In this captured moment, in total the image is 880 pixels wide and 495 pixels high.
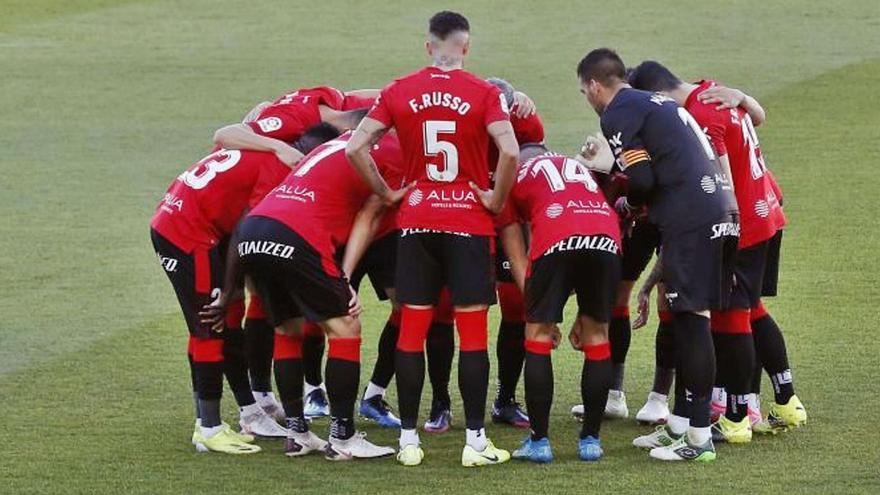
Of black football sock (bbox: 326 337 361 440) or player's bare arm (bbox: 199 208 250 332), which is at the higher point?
player's bare arm (bbox: 199 208 250 332)

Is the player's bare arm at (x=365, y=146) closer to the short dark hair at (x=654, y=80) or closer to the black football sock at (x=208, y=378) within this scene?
the black football sock at (x=208, y=378)

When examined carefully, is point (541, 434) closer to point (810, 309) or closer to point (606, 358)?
point (606, 358)

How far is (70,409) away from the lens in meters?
9.41

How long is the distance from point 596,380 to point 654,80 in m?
1.80

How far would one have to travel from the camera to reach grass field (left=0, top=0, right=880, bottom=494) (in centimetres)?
819

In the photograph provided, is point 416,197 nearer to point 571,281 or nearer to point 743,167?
point 571,281

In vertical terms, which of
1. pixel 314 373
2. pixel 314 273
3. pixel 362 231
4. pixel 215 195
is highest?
pixel 215 195

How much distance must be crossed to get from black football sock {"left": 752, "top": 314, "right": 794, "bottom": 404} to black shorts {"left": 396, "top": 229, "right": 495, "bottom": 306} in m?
1.75

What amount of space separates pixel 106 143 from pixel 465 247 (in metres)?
10.9

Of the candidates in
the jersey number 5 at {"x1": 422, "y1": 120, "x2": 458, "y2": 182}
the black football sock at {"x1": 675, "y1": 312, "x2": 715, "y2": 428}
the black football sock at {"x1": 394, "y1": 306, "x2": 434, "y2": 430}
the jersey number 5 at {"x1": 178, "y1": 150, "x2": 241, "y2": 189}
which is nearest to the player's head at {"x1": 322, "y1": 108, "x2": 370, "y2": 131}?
the jersey number 5 at {"x1": 178, "y1": 150, "x2": 241, "y2": 189}

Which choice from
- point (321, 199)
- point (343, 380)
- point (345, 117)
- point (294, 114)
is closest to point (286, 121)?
point (294, 114)

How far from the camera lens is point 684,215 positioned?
8219 millimetres

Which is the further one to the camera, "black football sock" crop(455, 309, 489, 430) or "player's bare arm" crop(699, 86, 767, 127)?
"player's bare arm" crop(699, 86, 767, 127)

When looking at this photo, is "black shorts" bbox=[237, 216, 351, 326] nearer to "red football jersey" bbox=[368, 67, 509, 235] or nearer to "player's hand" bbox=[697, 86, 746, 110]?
"red football jersey" bbox=[368, 67, 509, 235]
